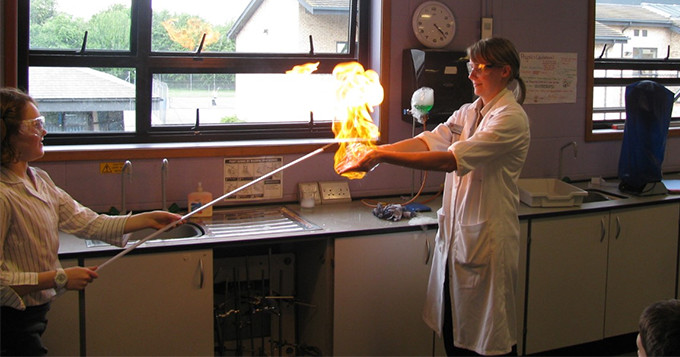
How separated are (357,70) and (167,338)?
59.2 inches

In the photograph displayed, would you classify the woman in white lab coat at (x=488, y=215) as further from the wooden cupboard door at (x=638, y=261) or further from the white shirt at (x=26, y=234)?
the wooden cupboard door at (x=638, y=261)

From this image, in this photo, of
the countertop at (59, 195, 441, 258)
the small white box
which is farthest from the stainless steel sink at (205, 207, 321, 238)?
the small white box

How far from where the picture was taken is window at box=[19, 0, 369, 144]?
3.46 metres

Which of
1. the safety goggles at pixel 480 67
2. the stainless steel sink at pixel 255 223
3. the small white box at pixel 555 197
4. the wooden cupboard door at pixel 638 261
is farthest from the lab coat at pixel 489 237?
the wooden cupboard door at pixel 638 261

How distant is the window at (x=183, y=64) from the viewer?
136 inches

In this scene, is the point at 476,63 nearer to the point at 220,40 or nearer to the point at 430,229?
the point at 430,229

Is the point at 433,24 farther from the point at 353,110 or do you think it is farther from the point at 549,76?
the point at 353,110

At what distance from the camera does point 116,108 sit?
11.9 ft

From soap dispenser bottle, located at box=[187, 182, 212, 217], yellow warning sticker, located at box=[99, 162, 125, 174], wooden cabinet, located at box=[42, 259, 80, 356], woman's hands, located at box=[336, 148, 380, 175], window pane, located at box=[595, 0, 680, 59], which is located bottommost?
wooden cabinet, located at box=[42, 259, 80, 356]

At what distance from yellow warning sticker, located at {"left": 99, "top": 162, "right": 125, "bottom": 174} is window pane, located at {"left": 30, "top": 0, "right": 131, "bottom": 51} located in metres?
0.64

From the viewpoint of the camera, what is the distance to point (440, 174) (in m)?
4.10

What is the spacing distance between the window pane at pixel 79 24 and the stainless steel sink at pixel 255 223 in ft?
3.47

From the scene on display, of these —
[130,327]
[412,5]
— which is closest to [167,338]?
[130,327]

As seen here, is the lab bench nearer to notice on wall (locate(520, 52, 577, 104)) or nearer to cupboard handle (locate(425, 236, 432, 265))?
cupboard handle (locate(425, 236, 432, 265))
